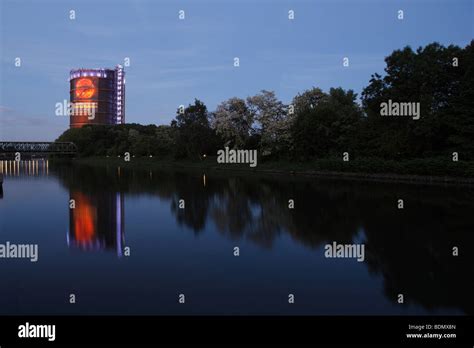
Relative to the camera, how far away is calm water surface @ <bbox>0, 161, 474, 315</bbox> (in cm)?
766

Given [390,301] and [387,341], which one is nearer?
[387,341]

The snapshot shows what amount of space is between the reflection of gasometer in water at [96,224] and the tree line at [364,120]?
28834 mm

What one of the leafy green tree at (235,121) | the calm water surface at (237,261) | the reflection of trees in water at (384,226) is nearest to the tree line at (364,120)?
the leafy green tree at (235,121)

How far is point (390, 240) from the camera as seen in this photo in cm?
1277

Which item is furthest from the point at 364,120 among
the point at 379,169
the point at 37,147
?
the point at 37,147

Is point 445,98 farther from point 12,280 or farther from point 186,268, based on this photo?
point 12,280

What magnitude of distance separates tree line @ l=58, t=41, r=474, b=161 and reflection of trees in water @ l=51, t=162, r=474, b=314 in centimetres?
1290

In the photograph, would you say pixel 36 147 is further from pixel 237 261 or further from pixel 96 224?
pixel 237 261

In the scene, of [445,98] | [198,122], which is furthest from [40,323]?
[198,122]

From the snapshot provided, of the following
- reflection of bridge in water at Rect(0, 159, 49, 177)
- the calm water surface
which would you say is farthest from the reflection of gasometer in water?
reflection of bridge in water at Rect(0, 159, 49, 177)

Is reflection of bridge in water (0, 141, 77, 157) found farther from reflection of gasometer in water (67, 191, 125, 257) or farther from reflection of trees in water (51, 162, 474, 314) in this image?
reflection of trees in water (51, 162, 474, 314)

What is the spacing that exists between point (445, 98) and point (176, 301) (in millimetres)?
38272

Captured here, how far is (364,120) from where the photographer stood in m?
47.3

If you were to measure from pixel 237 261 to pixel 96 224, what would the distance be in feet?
23.0
